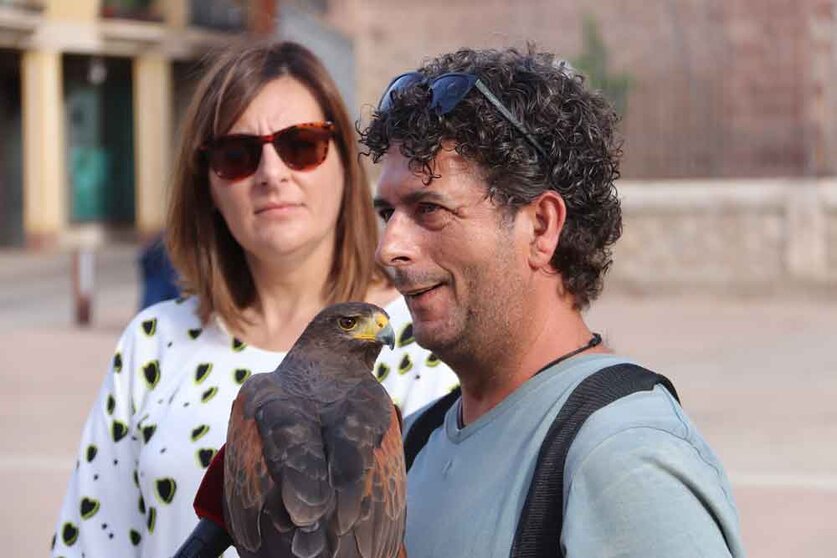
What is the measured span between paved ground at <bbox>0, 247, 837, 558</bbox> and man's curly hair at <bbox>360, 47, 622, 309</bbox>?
0.62 m

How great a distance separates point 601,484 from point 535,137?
681mm

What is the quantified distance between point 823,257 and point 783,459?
376 inches

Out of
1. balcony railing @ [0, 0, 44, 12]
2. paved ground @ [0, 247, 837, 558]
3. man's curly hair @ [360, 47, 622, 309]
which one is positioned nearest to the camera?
man's curly hair @ [360, 47, 622, 309]

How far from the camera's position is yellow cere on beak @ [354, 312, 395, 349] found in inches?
107

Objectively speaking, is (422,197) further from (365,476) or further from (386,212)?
(365,476)

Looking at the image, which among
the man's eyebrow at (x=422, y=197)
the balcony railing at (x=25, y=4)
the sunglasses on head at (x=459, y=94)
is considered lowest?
the man's eyebrow at (x=422, y=197)

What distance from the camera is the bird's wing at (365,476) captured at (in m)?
2.28

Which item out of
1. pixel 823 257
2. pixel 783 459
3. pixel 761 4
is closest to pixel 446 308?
pixel 783 459

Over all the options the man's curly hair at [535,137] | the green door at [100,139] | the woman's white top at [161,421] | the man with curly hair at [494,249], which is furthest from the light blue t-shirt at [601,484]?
the green door at [100,139]

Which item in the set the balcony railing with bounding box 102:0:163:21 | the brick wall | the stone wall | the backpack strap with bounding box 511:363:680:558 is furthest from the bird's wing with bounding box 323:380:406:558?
the balcony railing with bounding box 102:0:163:21

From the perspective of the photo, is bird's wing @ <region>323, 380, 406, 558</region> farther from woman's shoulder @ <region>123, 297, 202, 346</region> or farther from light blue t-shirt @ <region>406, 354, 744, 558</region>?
woman's shoulder @ <region>123, 297, 202, 346</region>

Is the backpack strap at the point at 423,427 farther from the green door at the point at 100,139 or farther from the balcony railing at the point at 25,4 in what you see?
the green door at the point at 100,139

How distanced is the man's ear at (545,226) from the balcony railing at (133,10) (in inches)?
1315

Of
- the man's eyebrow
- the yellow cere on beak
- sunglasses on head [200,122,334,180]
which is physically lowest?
the yellow cere on beak
